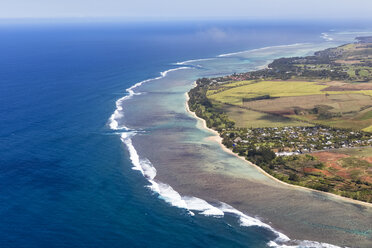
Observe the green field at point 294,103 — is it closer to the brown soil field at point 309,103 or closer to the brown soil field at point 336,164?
the brown soil field at point 309,103

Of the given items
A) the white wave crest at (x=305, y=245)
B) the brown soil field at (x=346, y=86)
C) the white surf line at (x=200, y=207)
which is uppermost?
the brown soil field at (x=346, y=86)

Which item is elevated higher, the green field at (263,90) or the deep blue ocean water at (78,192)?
the green field at (263,90)

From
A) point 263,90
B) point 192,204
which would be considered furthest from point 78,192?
point 263,90

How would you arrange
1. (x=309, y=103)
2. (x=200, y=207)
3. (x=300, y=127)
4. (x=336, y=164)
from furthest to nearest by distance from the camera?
(x=309, y=103)
(x=300, y=127)
(x=336, y=164)
(x=200, y=207)

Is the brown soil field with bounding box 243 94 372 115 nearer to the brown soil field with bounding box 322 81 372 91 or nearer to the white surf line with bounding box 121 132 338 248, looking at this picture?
the brown soil field with bounding box 322 81 372 91

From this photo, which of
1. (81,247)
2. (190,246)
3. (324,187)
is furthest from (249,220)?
(81,247)

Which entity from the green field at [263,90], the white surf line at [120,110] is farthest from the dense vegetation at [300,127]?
the white surf line at [120,110]

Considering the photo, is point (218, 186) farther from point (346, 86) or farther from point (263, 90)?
point (346, 86)

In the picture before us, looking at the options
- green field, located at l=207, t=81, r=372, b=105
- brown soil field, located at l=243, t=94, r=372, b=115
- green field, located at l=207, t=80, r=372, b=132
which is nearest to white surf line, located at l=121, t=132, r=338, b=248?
green field, located at l=207, t=80, r=372, b=132

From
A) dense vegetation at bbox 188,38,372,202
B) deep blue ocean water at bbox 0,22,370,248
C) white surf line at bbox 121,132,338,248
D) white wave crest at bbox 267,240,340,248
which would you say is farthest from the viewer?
dense vegetation at bbox 188,38,372,202

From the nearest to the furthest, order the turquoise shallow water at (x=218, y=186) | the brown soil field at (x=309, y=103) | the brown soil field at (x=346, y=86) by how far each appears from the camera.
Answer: the turquoise shallow water at (x=218, y=186)
the brown soil field at (x=309, y=103)
the brown soil field at (x=346, y=86)

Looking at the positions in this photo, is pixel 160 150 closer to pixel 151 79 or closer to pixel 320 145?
pixel 320 145
